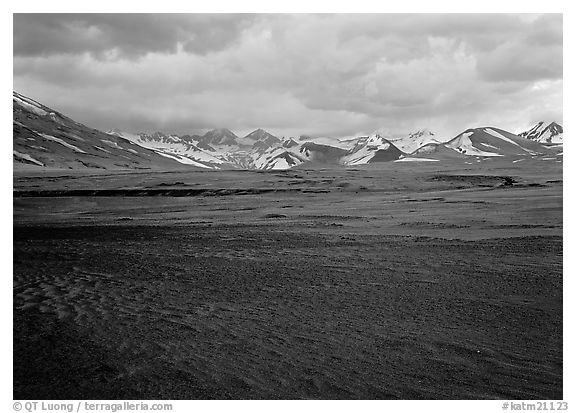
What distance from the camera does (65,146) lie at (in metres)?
121

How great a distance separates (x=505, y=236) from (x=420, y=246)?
8.75ft

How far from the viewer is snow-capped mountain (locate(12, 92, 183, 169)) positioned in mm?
101375

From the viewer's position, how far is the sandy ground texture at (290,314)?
659 centimetres

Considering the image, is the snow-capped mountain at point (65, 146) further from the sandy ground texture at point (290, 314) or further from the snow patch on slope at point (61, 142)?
the sandy ground texture at point (290, 314)

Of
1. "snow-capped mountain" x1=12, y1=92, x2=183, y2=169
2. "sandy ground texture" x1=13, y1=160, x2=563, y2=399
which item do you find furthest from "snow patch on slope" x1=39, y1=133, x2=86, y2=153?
"sandy ground texture" x1=13, y1=160, x2=563, y2=399

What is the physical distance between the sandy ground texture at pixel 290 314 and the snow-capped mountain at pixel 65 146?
290 ft

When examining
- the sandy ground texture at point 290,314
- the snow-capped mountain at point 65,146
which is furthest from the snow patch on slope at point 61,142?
the sandy ground texture at point 290,314

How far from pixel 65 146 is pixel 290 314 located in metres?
125

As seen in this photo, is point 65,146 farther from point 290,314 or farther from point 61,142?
point 290,314

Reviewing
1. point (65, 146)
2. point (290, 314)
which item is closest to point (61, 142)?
point (65, 146)

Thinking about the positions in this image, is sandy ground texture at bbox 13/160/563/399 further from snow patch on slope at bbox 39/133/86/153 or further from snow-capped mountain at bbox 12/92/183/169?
snow patch on slope at bbox 39/133/86/153

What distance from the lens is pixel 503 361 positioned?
686 cm
